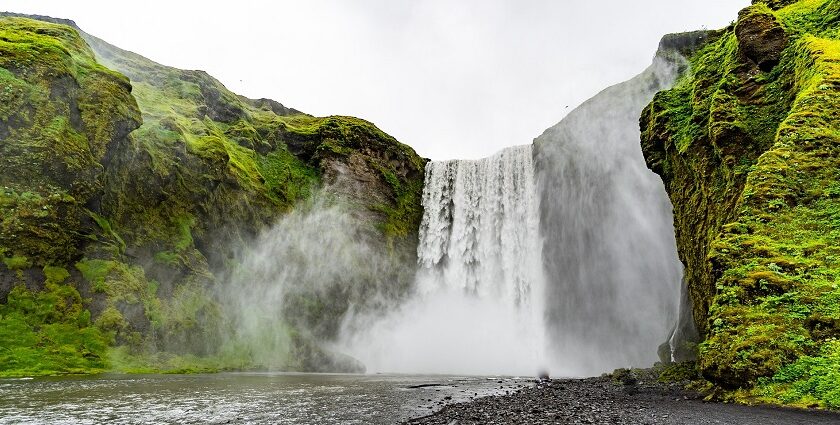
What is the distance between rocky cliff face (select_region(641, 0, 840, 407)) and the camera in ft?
36.7

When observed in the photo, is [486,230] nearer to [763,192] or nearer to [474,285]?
[474,285]

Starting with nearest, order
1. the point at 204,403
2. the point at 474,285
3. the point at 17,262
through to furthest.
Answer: the point at 204,403, the point at 17,262, the point at 474,285

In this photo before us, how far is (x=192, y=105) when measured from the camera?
4769 cm

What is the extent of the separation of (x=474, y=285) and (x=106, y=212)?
101ft

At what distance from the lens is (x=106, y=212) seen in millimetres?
31422

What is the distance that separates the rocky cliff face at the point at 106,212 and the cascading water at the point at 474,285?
7306 millimetres

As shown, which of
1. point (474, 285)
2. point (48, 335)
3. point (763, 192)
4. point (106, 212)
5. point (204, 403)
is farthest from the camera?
point (474, 285)

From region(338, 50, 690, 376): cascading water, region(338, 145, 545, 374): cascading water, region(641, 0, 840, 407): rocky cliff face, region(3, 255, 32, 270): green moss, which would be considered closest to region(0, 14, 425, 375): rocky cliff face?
region(3, 255, 32, 270): green moss

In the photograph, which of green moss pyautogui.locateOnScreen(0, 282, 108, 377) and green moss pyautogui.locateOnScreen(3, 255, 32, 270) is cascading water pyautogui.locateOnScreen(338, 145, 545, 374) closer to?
green moss pyautogui.locateOnScreen(0, 282, 108, 377)

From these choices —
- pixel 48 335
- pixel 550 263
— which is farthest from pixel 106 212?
pixel 550 263

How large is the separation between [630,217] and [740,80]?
20.5 meters

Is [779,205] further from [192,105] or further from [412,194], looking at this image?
[192,105]

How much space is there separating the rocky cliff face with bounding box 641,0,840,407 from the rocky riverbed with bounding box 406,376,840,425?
2.91 feet

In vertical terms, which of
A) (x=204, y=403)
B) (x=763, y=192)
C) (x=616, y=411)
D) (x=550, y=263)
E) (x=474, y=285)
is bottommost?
(x=204, y=403)
